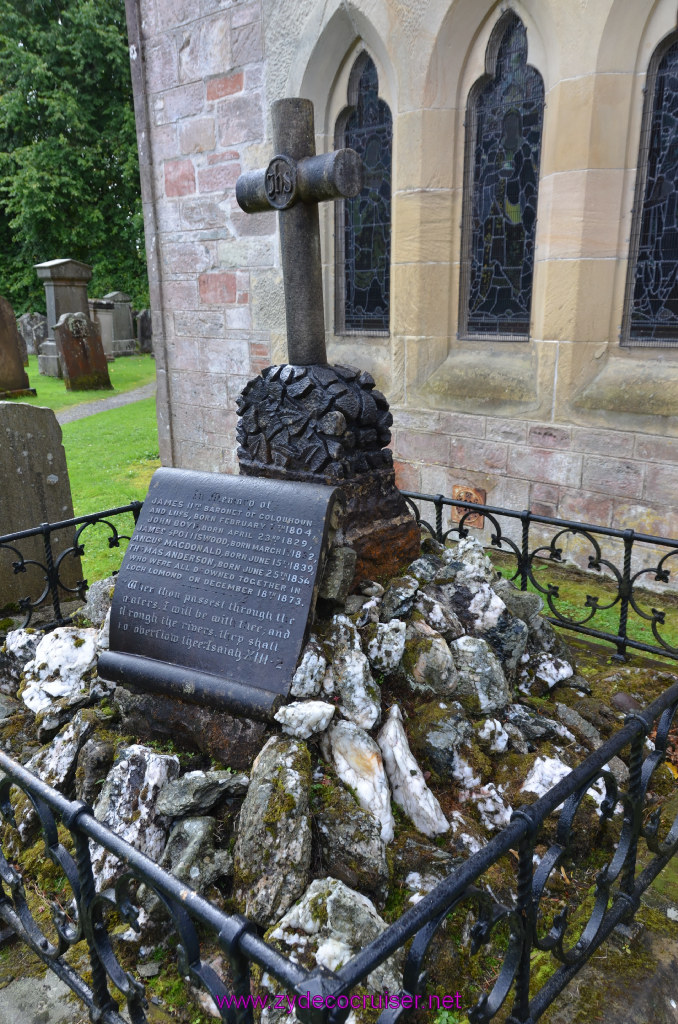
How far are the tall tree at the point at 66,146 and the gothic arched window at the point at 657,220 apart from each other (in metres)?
20.6

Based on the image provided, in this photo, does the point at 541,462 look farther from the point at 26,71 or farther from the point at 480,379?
the point at 26,71

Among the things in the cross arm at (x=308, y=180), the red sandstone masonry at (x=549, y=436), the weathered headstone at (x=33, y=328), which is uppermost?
the cross arm at (x=308, y=180)

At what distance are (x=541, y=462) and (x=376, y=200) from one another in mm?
2678

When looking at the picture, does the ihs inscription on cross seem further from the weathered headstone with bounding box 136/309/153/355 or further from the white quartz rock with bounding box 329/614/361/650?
the weathered headstone with bounding box 136/309/153/355

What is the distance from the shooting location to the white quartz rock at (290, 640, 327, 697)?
2.65 meters

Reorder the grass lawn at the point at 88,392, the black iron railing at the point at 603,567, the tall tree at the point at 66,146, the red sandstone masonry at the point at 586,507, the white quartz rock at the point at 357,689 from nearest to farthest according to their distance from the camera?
the white quartz rock at the point at 357,689 < the black iron railing at the point at 603,567 < the red sandstone masonry at the point at 586,507 < the grass lawn at the point at 88,392 < the tall tree at the point at 66,146

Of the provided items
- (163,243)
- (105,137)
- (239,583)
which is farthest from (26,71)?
(239,583)

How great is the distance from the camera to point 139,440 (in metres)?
10.7

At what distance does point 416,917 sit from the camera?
1428 mm

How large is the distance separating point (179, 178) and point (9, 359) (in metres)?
7.64

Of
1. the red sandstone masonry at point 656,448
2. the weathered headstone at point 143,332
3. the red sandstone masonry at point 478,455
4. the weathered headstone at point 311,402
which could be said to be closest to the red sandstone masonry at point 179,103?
the red sandstone masonry at point 478,455

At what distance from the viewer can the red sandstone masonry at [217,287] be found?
718 cm

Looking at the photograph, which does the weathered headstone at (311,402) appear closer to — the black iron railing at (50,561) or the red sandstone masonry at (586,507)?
the black iron railing at (50,561)

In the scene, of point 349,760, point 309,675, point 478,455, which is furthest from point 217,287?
point 349,760
